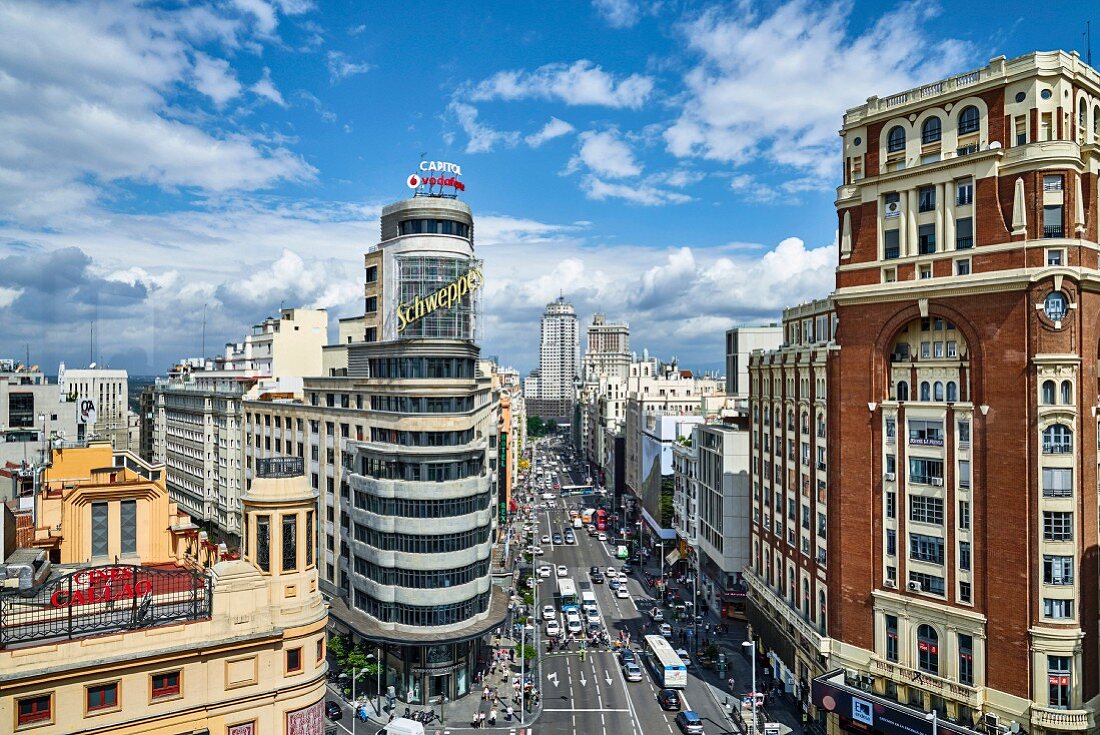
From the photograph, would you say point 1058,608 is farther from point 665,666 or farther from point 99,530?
point 99,530

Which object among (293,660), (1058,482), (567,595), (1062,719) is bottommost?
(567,595)

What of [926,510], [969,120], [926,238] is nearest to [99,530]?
[926,510]

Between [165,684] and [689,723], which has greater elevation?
[165,684]

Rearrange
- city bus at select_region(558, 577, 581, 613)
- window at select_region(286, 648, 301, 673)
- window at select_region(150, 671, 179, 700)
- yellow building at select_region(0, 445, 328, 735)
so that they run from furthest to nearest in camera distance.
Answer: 1. city bus at select_region(558, 577, 581, 613)
2. window at select_region(286, 648, 301, 673)
3. window at select_region(150, 671, 179, 700)
4. yellow building at select_region(0, 445, 328, 735)

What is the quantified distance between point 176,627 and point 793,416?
51.9 metres

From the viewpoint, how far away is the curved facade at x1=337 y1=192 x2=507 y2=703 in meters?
62.8

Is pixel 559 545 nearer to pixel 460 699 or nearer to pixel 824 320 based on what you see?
pixel 460 699

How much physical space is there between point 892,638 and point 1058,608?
35.5 ft

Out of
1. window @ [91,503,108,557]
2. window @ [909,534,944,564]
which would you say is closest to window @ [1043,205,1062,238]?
window @ [909,534,944,564]

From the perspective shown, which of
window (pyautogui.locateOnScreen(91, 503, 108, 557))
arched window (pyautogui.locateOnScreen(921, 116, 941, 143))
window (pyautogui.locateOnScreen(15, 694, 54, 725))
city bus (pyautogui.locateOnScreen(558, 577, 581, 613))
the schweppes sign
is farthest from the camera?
city bus (pyautogui.locateOnScreen(558, 577, 581, 613))

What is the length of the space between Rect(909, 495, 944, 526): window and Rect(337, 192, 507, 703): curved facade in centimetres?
3505

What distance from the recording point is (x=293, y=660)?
3241 centimetres

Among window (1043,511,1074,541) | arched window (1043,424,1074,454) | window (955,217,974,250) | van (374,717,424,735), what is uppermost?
window (955,217,974,250)

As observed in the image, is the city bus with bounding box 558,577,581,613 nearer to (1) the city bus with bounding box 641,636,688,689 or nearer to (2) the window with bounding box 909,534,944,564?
(1) the city bus with bounding box 641,636,688,689
